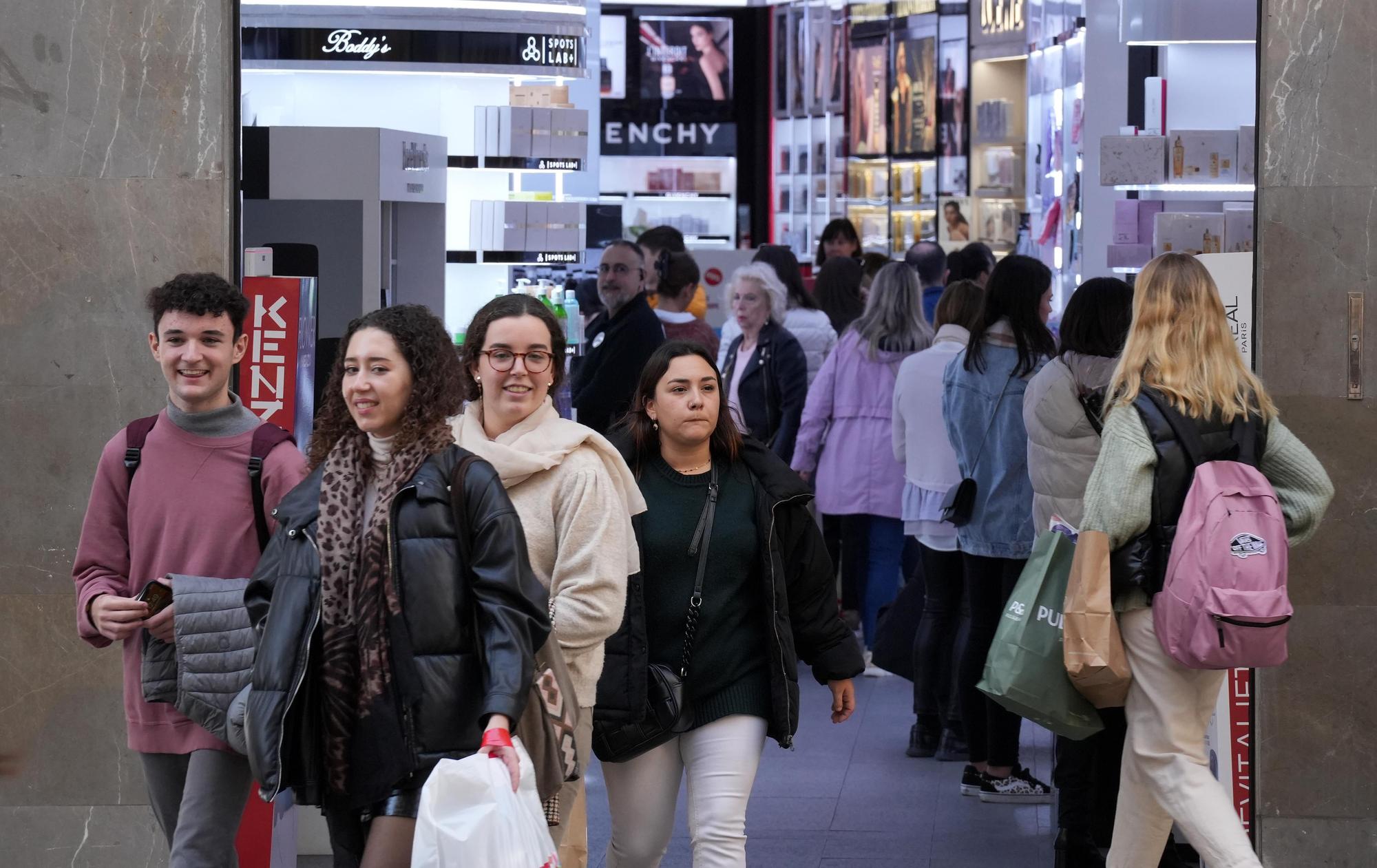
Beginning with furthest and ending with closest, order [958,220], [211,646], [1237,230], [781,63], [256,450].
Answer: [781,63] → [958,220] → [1237,230] → [256,450] → [211,646]

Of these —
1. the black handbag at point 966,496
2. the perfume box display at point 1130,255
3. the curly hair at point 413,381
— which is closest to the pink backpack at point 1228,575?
the curly hair at point 413,381

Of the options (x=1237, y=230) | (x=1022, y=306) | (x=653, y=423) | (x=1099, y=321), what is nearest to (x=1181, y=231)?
(x=1237, y=230)

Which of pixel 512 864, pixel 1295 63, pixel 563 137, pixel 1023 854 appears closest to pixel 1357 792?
pixel 1023 854

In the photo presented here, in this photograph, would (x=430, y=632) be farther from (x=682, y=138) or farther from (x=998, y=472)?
(x=682, y=138)

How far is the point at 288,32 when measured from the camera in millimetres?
7664

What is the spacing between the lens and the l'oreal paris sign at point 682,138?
22625 millimetres

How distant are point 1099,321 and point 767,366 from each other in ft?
9.74

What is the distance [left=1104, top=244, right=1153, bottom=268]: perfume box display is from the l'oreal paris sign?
48.8 ft

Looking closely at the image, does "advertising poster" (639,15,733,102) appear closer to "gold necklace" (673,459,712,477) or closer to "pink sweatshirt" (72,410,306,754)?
"gold necklace" (673,459,712,477)

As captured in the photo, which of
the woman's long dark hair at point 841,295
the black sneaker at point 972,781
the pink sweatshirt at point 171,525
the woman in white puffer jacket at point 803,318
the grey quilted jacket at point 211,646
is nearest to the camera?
the grey quilted jacket at point 211,646

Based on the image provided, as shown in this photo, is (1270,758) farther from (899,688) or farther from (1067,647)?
(899,688)

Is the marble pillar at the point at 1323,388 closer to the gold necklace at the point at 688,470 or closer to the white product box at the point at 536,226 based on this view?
the gold necklace at the point at 688,470

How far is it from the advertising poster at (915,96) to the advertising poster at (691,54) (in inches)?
190

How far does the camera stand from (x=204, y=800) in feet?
11.4
